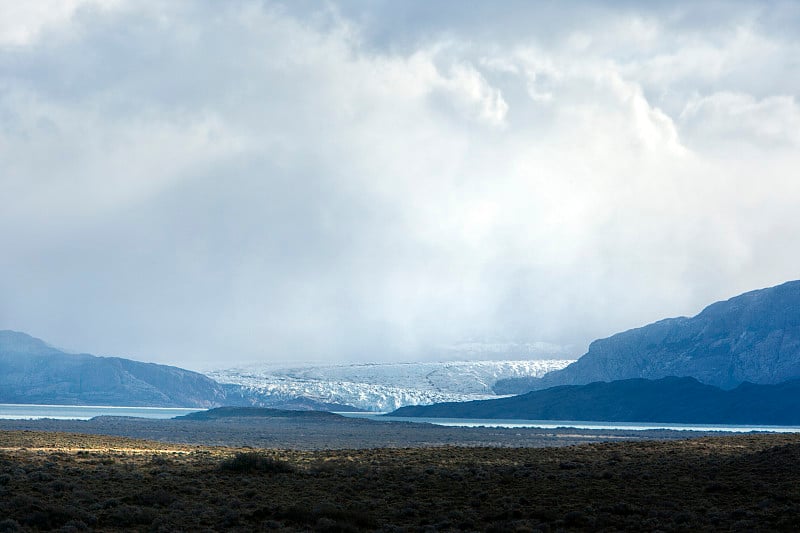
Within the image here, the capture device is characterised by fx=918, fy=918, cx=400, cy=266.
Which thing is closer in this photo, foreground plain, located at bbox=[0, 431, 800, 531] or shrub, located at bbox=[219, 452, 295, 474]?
foreground plain, located at bbox=[0, 431, 800, 531]

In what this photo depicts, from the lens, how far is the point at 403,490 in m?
42.4

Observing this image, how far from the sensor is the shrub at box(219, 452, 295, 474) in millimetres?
50438

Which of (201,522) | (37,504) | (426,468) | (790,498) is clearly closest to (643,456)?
(426,468)

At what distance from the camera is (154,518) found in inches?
1298

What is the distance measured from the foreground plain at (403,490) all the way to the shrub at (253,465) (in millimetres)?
83

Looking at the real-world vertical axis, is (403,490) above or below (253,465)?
below

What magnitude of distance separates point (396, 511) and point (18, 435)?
54506 millimetres

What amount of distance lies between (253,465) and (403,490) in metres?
11.8

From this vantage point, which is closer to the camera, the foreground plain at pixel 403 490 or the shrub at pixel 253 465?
the foreground plain at pixel 403 490

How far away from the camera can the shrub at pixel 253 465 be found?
50.4m

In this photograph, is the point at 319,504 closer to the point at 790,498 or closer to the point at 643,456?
the point at 790,498

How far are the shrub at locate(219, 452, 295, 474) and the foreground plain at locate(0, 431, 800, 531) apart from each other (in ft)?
0.27

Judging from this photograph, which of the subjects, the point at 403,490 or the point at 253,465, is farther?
the point at 253,465

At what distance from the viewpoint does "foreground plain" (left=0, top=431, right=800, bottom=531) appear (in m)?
32.3
